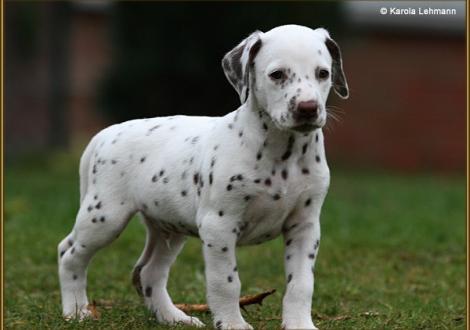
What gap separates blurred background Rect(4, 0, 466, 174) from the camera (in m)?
18.7

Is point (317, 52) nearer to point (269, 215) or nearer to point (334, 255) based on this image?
point (269, 215)

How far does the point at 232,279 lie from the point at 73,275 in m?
1.34

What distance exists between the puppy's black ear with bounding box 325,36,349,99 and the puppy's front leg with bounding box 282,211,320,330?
0.73m

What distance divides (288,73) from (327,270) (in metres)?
3.41

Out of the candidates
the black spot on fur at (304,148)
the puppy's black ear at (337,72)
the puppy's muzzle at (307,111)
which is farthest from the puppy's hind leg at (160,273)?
the puppy's muzzle at (307,111)

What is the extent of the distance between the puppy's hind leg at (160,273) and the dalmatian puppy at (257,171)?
5.9 inches

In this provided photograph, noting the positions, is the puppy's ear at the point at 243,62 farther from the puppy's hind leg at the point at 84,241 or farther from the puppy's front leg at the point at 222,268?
the puppy's hind leg at the point at 84,241

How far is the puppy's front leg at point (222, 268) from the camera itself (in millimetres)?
4891

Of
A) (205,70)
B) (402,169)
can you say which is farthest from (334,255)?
(402,169)

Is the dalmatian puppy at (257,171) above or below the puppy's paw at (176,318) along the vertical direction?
above

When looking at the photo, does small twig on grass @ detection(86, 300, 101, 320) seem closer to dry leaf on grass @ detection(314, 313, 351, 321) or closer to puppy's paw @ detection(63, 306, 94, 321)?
puppy's paw @ detection(63, 306, 94, 321)

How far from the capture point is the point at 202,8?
18594mm

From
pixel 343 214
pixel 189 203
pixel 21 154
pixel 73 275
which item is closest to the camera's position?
pixel 189 203

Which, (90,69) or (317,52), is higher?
(317,52)
